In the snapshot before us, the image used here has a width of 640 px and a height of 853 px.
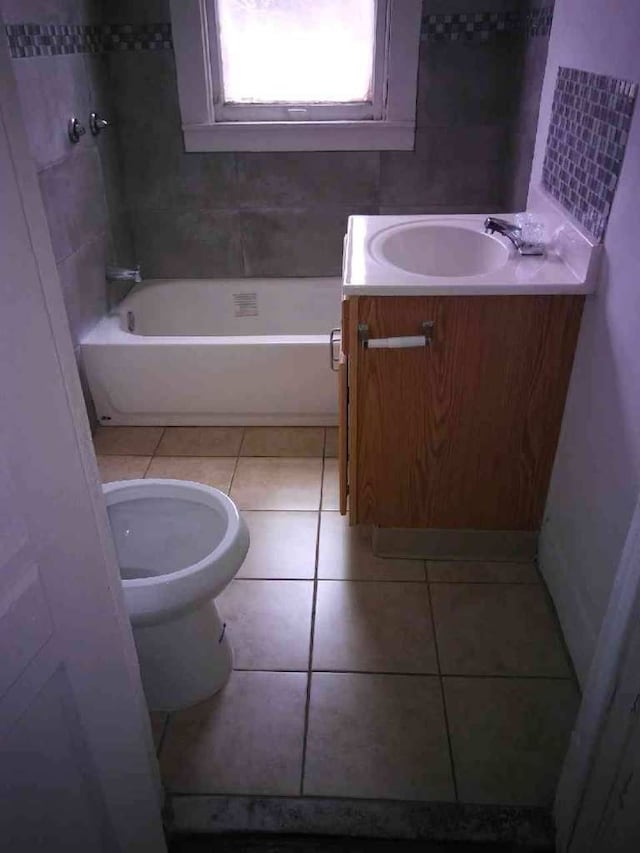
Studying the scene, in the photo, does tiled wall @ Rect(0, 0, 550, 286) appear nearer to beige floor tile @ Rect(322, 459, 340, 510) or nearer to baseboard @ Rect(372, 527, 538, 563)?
beige floor tile @ Rect(322, 459, 340, 510)

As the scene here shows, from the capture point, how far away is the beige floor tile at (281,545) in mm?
1901

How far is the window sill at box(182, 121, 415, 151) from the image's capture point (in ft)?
9.10

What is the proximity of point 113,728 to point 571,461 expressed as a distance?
48.1 inches

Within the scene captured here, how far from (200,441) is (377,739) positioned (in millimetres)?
1435

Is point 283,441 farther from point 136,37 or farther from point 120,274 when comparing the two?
point 136,37

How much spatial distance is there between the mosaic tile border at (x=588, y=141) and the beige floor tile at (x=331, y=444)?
1.18 m

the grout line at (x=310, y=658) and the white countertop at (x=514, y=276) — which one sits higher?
the white countertop at (x=514, y=276)

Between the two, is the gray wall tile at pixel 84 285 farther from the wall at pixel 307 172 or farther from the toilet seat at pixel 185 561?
the toilet seat at pixel 185 561

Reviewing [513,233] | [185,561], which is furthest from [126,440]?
[513,233]

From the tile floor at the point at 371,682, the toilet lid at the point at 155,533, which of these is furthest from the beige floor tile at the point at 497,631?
the toilet lid at the point at 155,533

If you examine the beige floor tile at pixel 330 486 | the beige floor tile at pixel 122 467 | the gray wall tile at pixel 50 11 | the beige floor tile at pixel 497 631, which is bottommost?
the beige floor tile at pixel 122 467

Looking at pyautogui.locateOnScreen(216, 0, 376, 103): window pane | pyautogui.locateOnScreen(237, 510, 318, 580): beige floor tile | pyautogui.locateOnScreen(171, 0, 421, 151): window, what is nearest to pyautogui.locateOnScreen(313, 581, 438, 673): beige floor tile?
pyautogui.locateOnScreen(237, 510, 318, 580): beige floor tile

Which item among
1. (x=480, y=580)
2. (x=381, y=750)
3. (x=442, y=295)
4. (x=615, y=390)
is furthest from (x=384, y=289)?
(x=381, y=750)

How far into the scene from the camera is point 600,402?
1442 millimetres
